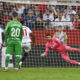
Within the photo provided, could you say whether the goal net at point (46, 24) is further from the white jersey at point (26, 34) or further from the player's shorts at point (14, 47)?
the player's shorts at point (14, 47)

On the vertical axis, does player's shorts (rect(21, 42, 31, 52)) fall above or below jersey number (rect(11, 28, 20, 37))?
below

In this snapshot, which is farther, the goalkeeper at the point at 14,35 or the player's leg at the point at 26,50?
the player's leg at the point at 26,50

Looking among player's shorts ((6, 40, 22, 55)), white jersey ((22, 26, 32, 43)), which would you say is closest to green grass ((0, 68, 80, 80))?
player's shorts ((6, 40, 22, 55))

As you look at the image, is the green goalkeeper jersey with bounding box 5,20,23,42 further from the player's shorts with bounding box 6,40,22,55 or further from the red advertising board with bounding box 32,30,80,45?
the red advertising board with bounding box 32,30,80,45

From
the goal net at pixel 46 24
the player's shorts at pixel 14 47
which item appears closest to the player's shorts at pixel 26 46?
the goal net at pixel 46 24

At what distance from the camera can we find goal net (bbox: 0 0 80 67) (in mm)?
14375

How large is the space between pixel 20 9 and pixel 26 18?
600mm

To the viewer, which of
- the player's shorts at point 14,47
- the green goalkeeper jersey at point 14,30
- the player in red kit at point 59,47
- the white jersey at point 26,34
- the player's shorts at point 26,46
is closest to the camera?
the green goalkeeper jersey at point 14,30

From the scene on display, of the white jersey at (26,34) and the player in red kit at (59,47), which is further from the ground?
the white jersey at (26,34)

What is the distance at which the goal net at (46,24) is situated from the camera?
14375mm

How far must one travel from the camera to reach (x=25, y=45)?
14250 mm

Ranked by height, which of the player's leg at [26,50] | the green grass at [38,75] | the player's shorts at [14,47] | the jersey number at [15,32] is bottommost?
the green grass at [38,75]

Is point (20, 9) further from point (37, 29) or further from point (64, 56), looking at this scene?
point (64, 56)

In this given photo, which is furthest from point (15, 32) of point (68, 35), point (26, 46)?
point (68, 35)
